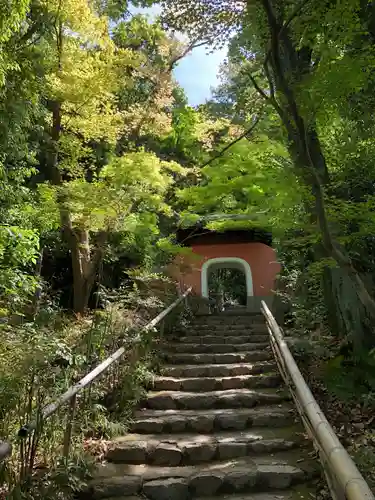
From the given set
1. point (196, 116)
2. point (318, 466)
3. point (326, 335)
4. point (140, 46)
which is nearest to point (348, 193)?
point (326, 335)

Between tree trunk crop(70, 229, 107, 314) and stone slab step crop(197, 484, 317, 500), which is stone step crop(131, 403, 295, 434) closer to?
stone slab step crop(197, 484, 317, 500)

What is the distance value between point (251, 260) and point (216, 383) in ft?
24.6

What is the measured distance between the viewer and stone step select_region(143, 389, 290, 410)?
17.4ft

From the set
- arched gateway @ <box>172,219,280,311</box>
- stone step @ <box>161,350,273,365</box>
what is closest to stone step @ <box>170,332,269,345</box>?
stone step @ <box>161,350,273,365</box>

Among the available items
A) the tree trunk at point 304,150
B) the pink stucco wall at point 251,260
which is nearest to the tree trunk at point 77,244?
the pink stucco wall at point 251,260

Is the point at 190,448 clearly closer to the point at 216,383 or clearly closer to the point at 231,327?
the point at 216,383

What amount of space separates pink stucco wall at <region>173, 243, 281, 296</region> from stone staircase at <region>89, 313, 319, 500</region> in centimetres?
559

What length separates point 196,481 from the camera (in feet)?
12.0

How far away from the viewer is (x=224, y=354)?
23.4 feet

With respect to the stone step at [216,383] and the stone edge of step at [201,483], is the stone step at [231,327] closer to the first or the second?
the stone step at [216,383]

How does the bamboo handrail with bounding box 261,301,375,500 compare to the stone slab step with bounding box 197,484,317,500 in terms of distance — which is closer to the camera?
the bamboo handrail with bounding box 261,301,375,500

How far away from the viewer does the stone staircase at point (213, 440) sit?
11.8ft

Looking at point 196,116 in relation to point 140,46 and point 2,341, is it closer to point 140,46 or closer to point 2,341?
point 140,46

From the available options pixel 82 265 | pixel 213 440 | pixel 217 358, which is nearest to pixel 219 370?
pixel 217 358
